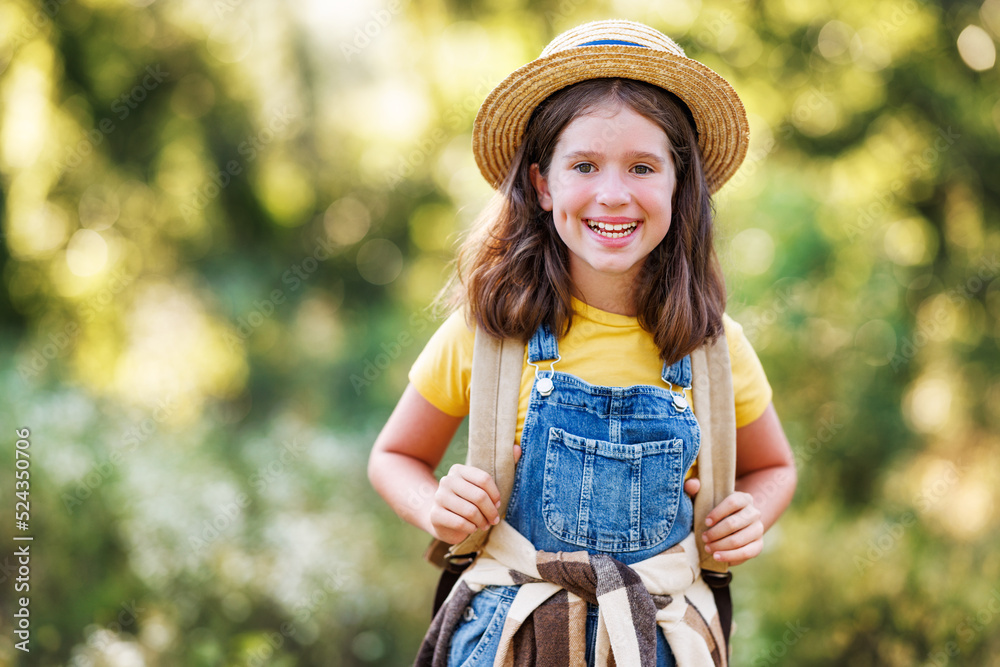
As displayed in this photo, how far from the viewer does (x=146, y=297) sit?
19.1 feet

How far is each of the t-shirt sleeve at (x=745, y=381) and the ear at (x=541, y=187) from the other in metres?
0.46

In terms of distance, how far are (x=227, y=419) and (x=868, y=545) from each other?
14.0 feet

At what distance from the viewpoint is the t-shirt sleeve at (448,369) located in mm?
1628
